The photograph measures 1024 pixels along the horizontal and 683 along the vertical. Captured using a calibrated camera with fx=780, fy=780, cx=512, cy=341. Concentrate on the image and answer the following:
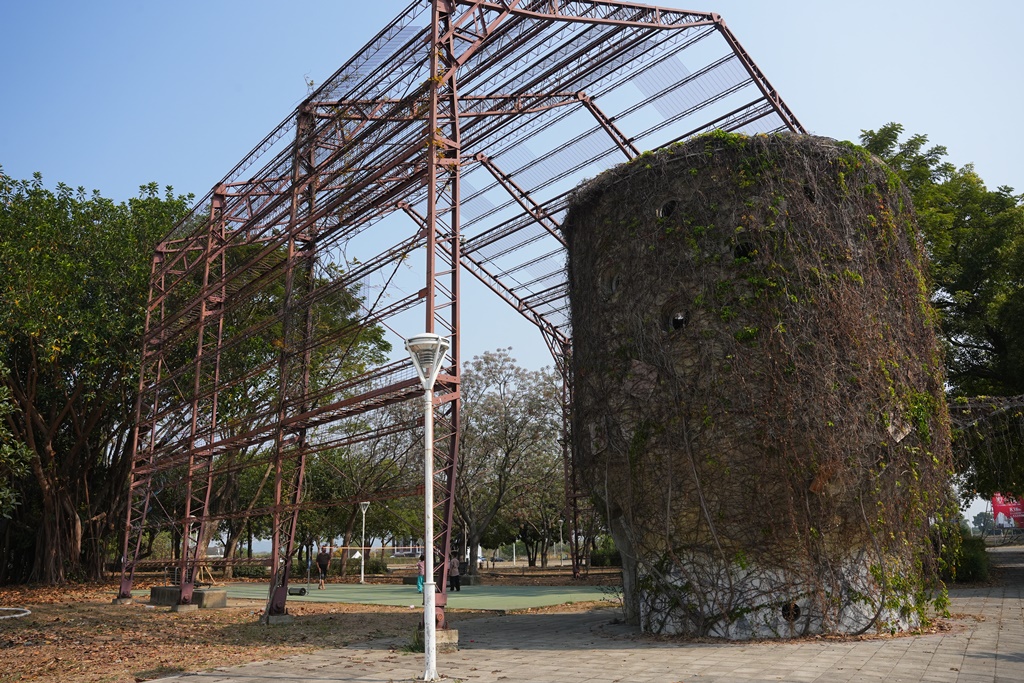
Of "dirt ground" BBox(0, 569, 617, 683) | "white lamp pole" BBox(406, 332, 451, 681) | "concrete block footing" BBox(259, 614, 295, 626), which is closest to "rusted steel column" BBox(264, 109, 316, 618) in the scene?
"concrete block footing" BBox(259, 614, 295, 626)

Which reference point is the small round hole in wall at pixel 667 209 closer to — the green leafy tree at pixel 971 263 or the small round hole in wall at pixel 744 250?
the small round hole in wall at pixel 744 250

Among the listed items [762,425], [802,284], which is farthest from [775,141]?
[762,425]

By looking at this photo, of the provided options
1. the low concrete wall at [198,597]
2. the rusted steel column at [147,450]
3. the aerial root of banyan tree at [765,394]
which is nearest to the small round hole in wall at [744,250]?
the aerial root of banyan tree at [765,394]

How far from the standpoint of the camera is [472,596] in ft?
72.8

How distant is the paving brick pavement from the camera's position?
8062 mm

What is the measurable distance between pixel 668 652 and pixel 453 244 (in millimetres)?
6885

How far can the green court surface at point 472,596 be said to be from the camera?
19172mm

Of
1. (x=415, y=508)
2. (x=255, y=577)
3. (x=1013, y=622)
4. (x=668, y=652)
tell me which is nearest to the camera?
(x=668, y=652)

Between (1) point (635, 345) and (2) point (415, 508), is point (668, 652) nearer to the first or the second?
(1) point (635, 345)

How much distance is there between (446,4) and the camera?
45.5 ft

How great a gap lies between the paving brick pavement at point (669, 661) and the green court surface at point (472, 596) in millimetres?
6505

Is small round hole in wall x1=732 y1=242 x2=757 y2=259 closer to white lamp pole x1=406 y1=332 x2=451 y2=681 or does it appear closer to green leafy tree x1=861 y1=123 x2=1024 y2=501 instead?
white lamp pole x1=406 y1=332 x2=451 y2=681

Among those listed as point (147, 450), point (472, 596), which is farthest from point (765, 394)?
point (147, 450)

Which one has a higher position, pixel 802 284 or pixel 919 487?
pixel 802 284
